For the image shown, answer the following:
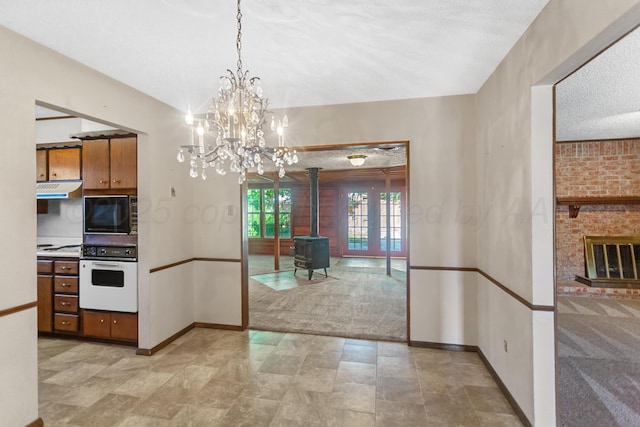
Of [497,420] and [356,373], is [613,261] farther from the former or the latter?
[356,373]

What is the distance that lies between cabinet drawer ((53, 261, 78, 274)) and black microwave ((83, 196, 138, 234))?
0.42 metres

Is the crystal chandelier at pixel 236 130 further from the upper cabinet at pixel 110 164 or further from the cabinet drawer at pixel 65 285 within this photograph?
the cabinet drawer at pixel 65 285

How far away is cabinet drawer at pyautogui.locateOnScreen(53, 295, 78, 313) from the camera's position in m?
3.24

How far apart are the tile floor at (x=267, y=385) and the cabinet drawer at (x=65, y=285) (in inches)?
23.2

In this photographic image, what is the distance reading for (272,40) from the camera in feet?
6.69

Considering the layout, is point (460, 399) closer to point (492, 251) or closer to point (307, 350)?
point (492, 251)

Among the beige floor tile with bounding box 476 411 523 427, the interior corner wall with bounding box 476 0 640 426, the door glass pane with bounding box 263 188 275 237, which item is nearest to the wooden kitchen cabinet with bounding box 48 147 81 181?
the interior corner wall with bounding box 476 0 640 426

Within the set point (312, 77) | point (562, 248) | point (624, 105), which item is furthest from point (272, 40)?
point (562, 248)

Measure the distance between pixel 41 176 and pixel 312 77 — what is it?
373 centimetres

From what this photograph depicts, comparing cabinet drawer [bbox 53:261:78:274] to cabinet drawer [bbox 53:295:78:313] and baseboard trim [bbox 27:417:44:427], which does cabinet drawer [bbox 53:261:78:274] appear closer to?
cabinet drawer [bbox 53:295:78:313]

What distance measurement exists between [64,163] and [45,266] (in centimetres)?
127

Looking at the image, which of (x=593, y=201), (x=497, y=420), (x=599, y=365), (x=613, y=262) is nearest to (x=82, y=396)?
(x=497, y=420)

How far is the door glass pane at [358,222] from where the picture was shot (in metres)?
9.43

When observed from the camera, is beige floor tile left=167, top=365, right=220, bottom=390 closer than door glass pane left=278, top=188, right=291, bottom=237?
Yes
